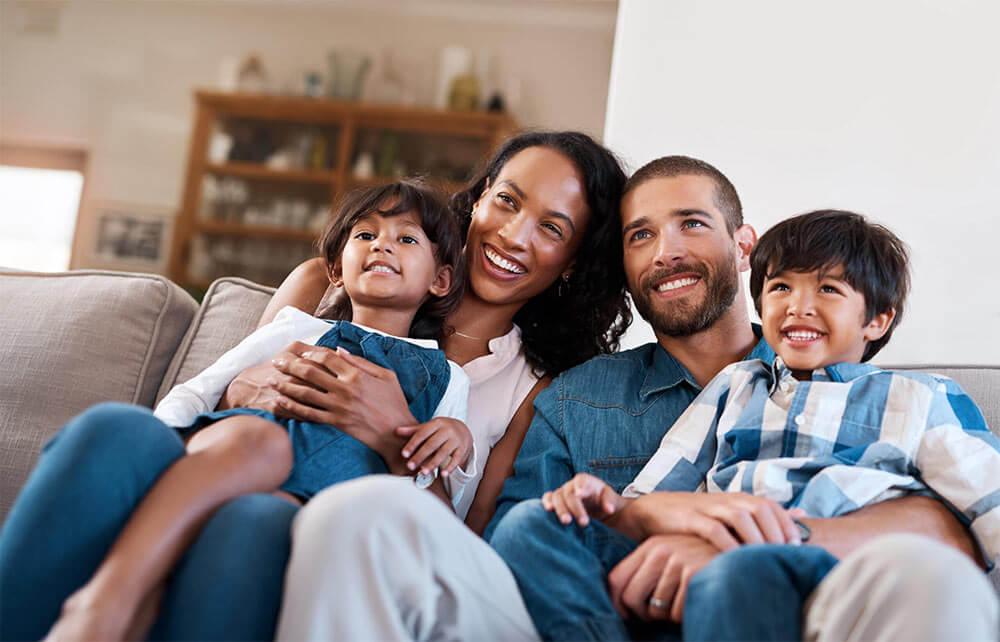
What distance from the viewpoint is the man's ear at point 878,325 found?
133 cm

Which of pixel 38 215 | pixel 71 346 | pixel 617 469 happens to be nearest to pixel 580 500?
pixel 617 469

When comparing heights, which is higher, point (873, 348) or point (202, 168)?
point (202, 168)

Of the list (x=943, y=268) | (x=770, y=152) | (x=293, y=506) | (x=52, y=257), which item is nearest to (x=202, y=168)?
(x=52, y=257)

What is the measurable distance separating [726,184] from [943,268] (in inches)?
29.2

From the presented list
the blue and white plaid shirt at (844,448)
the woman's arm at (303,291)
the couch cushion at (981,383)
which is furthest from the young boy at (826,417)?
the woman's arm at (303,291)

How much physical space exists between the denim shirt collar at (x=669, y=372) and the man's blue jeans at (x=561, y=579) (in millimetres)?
467

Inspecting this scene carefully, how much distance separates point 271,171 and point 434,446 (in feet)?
14.1

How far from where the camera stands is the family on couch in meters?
0.85

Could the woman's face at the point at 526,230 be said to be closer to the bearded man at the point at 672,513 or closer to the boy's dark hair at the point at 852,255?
the bearded man at the point at 672,513

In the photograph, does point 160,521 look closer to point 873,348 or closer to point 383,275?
point 383,275

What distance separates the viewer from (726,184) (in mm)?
1681

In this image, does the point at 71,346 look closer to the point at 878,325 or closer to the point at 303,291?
the point at 303,291

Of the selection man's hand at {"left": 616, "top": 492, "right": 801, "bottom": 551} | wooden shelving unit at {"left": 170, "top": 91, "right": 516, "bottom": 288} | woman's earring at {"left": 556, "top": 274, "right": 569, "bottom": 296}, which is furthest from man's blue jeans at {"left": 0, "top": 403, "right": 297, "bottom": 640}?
wooden shelving unit at {"left": 170, "top": 91, "right": 516, "bottom": 288}

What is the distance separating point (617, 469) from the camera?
1450 mm
